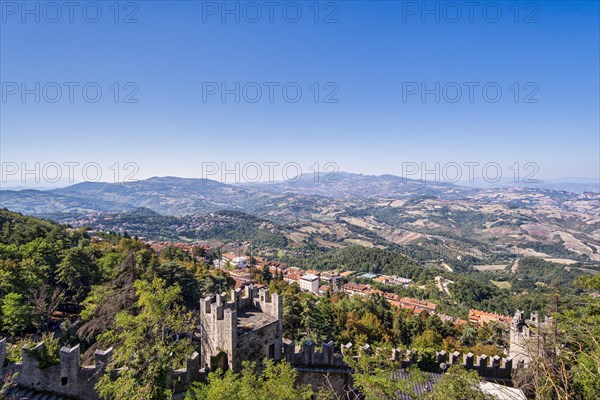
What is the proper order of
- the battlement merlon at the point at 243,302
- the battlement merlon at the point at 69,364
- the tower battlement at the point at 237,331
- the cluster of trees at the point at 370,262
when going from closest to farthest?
the battlement merlon at the point at 69,364 → the tower battlement at the point at 237,331 → the battlement merlon at the point at 243,302 → the cluster of trees at the point at 370,262

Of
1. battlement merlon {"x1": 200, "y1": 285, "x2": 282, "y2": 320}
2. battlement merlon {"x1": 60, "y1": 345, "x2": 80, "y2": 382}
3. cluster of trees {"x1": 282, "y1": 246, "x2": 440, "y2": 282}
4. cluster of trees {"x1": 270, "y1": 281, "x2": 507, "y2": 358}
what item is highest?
battlement merlon {"x1": 200, "y1": 285, "x2": 282, "y2": 320}

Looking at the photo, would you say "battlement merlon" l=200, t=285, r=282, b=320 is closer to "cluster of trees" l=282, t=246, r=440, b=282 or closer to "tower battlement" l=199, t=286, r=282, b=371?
"tower battlement" l=199, t=286, r=282, b=371

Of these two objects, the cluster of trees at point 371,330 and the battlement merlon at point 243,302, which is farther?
the cluster of trees at point 371,330

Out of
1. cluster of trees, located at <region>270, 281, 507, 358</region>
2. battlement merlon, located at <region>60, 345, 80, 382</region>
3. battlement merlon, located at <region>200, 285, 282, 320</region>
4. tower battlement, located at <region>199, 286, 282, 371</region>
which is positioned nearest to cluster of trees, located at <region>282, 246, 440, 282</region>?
cluster of trees, located at <region>270, 281, 507, 358</region>

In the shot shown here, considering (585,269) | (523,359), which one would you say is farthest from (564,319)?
(585,269)

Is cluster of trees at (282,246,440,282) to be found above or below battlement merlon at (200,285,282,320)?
below

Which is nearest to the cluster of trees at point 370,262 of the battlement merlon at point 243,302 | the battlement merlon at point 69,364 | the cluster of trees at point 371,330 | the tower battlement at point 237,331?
the cluster of trees at point 371,330

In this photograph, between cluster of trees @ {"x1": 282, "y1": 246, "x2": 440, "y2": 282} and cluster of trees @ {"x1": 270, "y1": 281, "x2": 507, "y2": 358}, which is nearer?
cluster of trees @ {"x1": 270, "y1": 281, "x2": 507, "y2": 358}

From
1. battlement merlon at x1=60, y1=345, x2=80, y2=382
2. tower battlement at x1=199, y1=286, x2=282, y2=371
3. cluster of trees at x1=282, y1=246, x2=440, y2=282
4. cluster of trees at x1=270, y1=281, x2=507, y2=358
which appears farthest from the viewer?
cluster of trees at x1=282, y1=246, x2=440, y2=282

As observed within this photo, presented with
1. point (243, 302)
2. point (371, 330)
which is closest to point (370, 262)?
point (371, 330)

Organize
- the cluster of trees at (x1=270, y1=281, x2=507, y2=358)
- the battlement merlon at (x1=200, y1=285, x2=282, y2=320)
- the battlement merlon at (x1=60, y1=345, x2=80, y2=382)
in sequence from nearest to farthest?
the battlement merlon at (x1=60, y1=345, x2=80, y2=382)
the battlement merlon at (x1=200, y1=285, x2=282, y2=320)
the cluster of trees at (x1=270, y1=281, x2=507, y2=358)

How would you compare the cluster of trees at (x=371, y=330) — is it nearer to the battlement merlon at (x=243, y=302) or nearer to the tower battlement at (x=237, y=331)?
the battlement merlon at (x=243, y=302)
